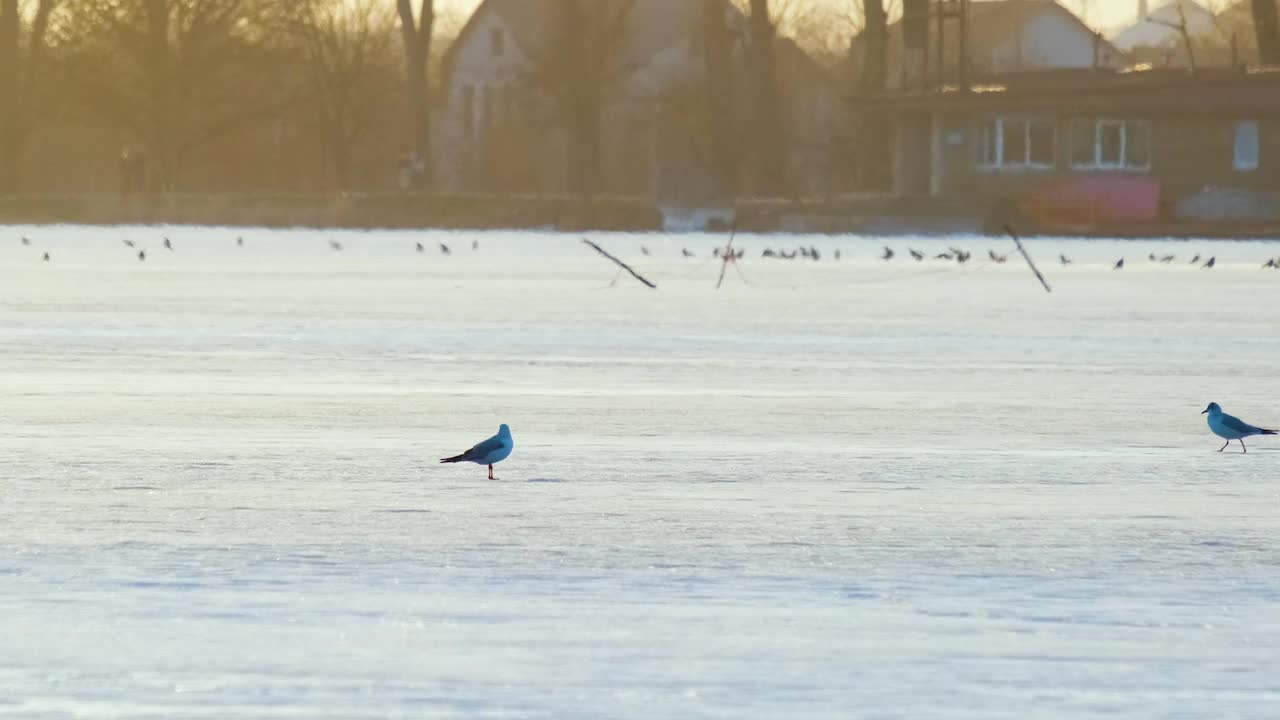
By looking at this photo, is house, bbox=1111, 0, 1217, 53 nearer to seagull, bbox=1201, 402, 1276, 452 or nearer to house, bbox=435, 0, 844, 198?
house, bbox=435, 0, 844, 198

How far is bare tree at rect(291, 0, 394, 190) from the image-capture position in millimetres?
71000

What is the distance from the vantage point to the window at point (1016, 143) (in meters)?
58.6

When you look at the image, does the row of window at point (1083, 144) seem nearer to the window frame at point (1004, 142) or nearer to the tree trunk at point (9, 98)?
the window frame at point (1004, 142)

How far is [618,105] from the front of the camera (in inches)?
3871

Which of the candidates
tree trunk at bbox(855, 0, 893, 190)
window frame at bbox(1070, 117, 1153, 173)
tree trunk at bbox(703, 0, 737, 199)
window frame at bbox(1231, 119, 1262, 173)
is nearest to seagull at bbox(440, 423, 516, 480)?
window frame at bbox(1231, 119, 1262, 173)

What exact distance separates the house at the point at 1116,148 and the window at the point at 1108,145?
0.07 ft

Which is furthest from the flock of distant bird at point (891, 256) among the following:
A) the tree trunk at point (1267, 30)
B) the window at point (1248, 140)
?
the tree trunk at point (1267, 30)

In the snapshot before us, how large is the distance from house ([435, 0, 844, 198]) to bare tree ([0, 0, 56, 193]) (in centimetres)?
1356

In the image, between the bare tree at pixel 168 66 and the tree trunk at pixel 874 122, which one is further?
the bare tree at pixel 168 66

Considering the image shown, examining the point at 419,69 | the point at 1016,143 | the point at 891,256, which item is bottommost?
the point at 891,256

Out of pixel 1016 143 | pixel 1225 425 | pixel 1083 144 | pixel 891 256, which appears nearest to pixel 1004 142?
pixel 1016 143

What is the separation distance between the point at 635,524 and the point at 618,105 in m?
88.5

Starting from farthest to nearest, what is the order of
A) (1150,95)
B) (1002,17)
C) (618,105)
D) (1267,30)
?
1. (1002,17)
2. (618,105)
3. (1267,30)
4. (1150,95)

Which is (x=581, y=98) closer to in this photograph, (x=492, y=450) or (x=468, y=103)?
(x=468, y=103)
